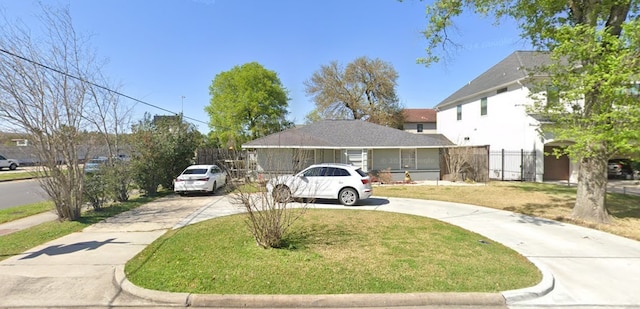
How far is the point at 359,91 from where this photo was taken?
37.3 metres

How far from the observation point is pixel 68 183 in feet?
26.9

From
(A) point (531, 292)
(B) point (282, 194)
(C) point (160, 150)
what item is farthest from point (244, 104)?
(A) point (531, 292)

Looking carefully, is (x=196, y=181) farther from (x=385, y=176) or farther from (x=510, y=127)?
(x=510, y=127)

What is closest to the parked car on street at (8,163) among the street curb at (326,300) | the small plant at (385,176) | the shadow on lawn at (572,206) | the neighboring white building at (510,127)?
the small plant at (385,176)

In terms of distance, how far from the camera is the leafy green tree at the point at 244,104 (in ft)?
118

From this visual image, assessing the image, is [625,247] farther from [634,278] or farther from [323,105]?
[323,105]

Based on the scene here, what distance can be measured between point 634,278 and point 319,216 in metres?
6.37

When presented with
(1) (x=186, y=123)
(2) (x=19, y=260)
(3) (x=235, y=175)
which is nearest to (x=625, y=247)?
(3) (x=235, y=175)

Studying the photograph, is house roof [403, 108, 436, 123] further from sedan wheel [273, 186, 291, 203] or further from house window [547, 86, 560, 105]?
sedan wheel [273, 186, 291, 203]

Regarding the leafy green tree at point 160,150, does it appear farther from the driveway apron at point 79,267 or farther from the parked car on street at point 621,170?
the parked car on street at point 621,170

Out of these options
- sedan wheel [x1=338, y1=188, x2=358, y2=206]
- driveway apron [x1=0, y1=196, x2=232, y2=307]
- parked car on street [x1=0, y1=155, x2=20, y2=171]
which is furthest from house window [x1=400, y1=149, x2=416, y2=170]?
parked car on street [x1=0, y1=155, x2=20, y2=171]

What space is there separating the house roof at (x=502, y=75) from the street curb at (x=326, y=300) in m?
19.6

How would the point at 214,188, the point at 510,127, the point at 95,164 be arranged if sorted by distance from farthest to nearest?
the point at 510,127 → the point at 214,188 → the point at 95,164

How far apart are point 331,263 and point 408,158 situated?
16246mm
